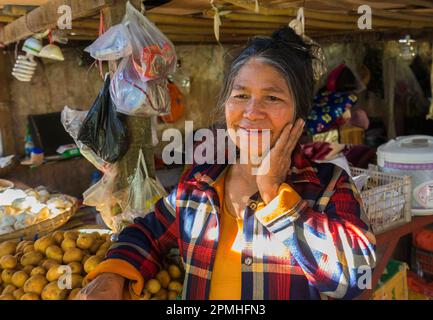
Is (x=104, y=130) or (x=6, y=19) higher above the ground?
(x=6, y=19)

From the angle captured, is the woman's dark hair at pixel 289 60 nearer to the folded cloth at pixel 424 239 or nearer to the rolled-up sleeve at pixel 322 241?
the rolled-up sleeve at pixel 322 241

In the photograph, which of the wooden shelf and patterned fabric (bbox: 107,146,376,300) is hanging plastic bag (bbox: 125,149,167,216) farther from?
the wooden shelf

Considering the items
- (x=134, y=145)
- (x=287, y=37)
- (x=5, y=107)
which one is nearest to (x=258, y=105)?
(x=287, y=37)

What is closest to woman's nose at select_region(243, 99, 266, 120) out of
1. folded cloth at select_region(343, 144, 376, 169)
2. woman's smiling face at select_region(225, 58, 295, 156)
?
woman's smiling face at select_region(225, 58, 295, 156)

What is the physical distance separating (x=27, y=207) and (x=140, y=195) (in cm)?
135

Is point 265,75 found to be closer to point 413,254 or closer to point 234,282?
point 234,282

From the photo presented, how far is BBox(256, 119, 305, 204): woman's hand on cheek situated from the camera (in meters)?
1.23

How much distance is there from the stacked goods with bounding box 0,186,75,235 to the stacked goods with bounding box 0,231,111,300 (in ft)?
2.52

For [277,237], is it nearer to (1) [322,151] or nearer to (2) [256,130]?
(2) [256,130]

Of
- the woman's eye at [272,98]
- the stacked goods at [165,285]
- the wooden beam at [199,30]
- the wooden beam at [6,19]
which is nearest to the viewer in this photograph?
the woman's eye at [272,98]

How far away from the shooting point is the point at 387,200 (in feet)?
6.79

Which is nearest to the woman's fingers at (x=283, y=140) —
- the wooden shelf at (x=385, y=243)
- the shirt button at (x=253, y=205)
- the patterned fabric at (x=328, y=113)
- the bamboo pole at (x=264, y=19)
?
the shirt button at (x=253, y=205)

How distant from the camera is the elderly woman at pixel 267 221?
46.3 inches

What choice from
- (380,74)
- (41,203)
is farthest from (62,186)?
(380,74)
